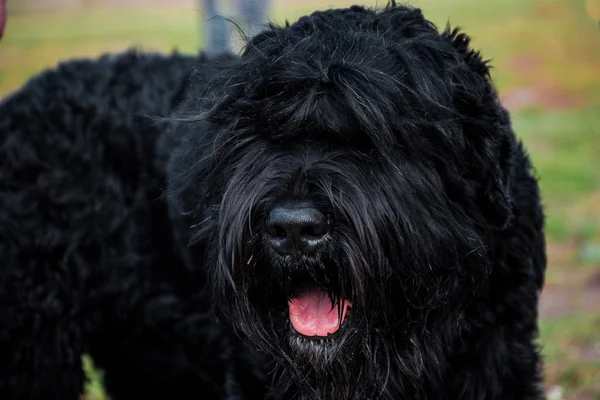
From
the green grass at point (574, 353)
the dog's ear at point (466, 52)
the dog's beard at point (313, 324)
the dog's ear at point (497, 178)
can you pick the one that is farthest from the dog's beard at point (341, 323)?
the green grass at point (574, 353)

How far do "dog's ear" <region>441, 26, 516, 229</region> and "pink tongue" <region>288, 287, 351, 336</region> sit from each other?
72 cm

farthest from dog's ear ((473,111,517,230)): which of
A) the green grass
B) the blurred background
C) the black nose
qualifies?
the green grass

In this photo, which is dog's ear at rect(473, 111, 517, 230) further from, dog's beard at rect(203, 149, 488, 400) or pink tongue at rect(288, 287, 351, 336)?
pink tongue at rect(288, 287, 351, 336)

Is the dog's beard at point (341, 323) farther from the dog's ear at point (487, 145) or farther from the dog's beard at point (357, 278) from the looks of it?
the dog's ear at point (487, 145)

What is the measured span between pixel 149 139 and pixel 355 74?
5.18ft

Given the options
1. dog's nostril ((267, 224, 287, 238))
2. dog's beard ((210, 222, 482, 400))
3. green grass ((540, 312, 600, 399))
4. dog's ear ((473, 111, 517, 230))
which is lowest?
green grass ((540, 312, 600, 399))

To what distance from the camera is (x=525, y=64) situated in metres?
21.3

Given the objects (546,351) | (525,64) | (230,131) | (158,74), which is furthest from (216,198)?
(525,64)

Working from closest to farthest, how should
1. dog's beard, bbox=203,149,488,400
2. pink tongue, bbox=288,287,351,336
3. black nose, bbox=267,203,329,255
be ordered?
black nose, bbox=267,203,329,255 → dog's beard, bbox=203,149,488,400 → pink tongue, bbox=288,287,351,336

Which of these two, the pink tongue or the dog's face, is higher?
the dog's face

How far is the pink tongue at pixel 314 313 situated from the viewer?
345 cm

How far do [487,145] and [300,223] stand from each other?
0.88 metres

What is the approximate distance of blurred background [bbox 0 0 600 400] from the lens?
6.56 m

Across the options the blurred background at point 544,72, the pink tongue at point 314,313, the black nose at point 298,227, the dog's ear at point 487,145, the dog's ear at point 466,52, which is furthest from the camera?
the blurred background at point 544,72
